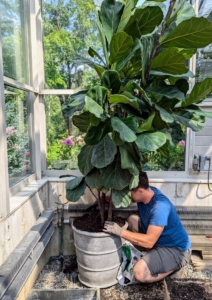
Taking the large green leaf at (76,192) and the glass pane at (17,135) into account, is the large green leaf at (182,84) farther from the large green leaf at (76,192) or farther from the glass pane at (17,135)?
the glass pane at (17,135)

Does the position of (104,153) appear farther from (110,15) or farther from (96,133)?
(110,15)

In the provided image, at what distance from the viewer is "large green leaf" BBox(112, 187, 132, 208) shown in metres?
1.68

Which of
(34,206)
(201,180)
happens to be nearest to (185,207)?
(201,180)

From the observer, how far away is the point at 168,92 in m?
1.48

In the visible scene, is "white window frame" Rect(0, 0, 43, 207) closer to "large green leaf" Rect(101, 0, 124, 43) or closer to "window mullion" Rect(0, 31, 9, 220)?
"window mullion" Rect(0, 31, 9, 220)

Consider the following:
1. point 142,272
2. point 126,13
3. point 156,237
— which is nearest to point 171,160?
point 156,237

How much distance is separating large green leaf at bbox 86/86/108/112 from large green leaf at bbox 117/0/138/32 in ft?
1.54

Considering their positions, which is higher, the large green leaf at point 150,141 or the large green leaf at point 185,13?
the large green leaf at point 185,13

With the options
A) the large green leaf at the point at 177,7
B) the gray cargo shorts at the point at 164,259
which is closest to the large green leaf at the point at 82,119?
the large green leaf at the point at 177,7

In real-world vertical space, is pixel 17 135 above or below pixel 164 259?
above

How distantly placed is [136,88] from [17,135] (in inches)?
41.9

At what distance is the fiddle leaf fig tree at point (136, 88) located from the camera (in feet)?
4.20

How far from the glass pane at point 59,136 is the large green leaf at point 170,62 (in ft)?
4.01

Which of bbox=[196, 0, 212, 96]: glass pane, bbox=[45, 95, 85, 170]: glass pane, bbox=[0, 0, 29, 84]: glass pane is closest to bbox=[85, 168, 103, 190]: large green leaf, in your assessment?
bbox=[45, 95, 85, 170]: glass pane
